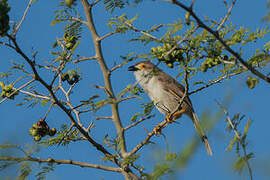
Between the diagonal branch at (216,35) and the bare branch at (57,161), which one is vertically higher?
the diagonal branch at (216,35)

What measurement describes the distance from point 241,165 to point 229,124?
447 mm

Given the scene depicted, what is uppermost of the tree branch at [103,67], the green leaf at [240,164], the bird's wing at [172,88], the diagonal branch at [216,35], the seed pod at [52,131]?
the bird's wing at [172,88]

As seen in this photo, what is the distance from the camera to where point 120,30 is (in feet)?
12.7

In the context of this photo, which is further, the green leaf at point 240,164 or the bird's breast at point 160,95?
the bird's breast at point 160,95

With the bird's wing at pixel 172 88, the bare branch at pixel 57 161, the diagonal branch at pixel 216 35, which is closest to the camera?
the diagonal branch at pixel 216 35

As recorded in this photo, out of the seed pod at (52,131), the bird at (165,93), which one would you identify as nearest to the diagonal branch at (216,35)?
the seed pod at (52,131)

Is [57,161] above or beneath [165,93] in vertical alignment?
beneath

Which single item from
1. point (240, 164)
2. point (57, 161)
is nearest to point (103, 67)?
point (57, 161)

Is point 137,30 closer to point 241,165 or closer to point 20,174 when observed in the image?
point 241,165

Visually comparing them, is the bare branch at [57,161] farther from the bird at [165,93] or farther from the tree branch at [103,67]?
the bird at [165,93]

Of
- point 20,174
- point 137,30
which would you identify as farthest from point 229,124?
point 20,174

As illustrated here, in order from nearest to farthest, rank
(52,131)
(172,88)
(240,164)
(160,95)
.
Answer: (240,164), (52,131), (160,95), (172,88)

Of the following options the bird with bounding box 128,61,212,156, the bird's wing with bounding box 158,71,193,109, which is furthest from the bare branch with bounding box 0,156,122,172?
the bird's wing with bounding box 158,71,193,109

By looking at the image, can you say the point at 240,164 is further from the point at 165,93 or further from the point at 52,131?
the point at 165,93
